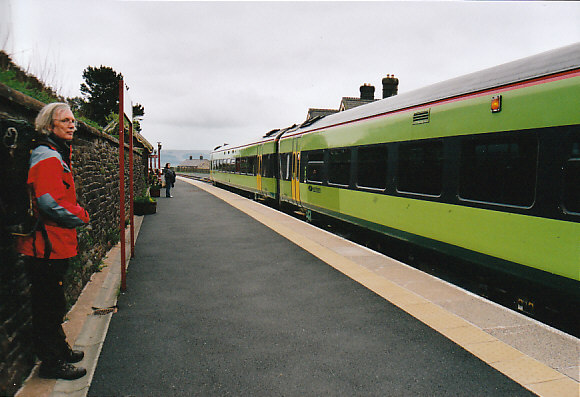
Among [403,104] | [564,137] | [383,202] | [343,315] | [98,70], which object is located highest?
[98,70]

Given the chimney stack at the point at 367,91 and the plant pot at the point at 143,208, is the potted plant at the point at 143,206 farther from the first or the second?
the chimney stack at the point at 367,91

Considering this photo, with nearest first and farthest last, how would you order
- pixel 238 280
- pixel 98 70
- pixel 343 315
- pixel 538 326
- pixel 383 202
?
pixel 538 326, pixel 343 315, pixel 238 280, pixel 383 202, pixel 98 70

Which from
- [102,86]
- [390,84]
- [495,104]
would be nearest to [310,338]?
[495,104]

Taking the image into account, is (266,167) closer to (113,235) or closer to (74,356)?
(113,235)

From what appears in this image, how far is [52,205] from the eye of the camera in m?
2.75

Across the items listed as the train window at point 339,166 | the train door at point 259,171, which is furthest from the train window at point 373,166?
the train door at point 259,171

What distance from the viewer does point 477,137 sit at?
5.32 meters

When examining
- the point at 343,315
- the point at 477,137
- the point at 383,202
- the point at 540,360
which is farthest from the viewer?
the point at 383,202

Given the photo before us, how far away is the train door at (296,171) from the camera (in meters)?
13.3

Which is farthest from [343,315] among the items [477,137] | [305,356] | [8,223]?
[8,223]

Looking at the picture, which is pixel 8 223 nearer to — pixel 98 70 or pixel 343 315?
pixel 343 315

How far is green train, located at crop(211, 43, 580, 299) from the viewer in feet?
13.7

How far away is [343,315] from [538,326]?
2000mm

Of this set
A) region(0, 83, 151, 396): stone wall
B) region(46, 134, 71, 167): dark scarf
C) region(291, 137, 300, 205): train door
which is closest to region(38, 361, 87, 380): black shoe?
region(0, 83, 151, 396): stone wall
